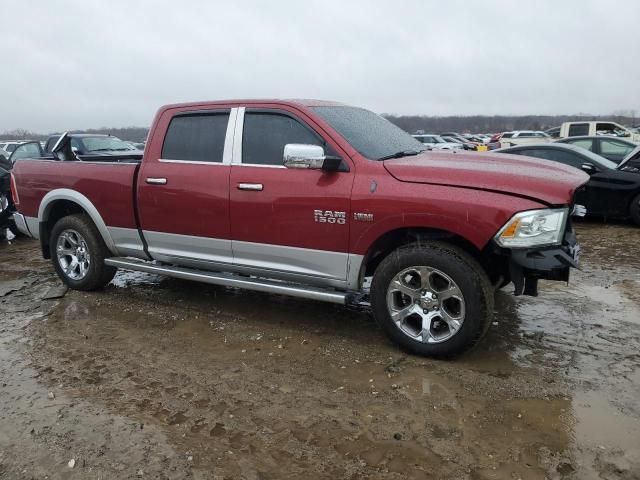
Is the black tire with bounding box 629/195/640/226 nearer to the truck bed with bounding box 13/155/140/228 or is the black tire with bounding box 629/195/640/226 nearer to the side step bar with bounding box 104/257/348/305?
the side step bar with bounding box 104/257/348/305

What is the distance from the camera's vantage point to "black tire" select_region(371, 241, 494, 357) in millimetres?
3715

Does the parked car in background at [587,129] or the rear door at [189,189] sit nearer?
the rear door at [189,189]

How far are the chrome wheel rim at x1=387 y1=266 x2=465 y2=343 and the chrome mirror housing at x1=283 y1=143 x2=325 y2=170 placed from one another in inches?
41.1

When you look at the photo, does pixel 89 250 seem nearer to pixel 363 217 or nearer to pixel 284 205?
pixel 284 205

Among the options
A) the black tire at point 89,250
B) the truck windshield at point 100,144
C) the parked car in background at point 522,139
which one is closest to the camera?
the black tire at point 89,250

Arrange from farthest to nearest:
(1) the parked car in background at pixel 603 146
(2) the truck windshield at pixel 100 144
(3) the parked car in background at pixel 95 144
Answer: (2) the truck windshield at pixel 100 144, (3) the parked car in background at pixel 95 144, (1) the parked car in background at pixel 603 146

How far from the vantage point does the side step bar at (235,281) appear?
13.7ft

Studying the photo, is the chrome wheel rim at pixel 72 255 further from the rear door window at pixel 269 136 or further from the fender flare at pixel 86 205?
the rear door window at pixel 269 136

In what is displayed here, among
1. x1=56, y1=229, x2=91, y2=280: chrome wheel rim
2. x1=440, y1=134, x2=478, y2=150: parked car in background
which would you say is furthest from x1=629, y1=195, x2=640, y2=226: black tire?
x1=440, y1=134, x2=478, y2=150: parked car in background

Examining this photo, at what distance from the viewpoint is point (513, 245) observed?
3.57 metres

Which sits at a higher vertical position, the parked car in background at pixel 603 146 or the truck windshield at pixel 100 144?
the parked car in background at pixel 603 146

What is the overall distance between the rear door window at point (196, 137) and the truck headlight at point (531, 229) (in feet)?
8.16

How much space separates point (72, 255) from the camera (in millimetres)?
5863

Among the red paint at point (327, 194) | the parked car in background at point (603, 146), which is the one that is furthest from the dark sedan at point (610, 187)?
the red paint at point (327, 194)
